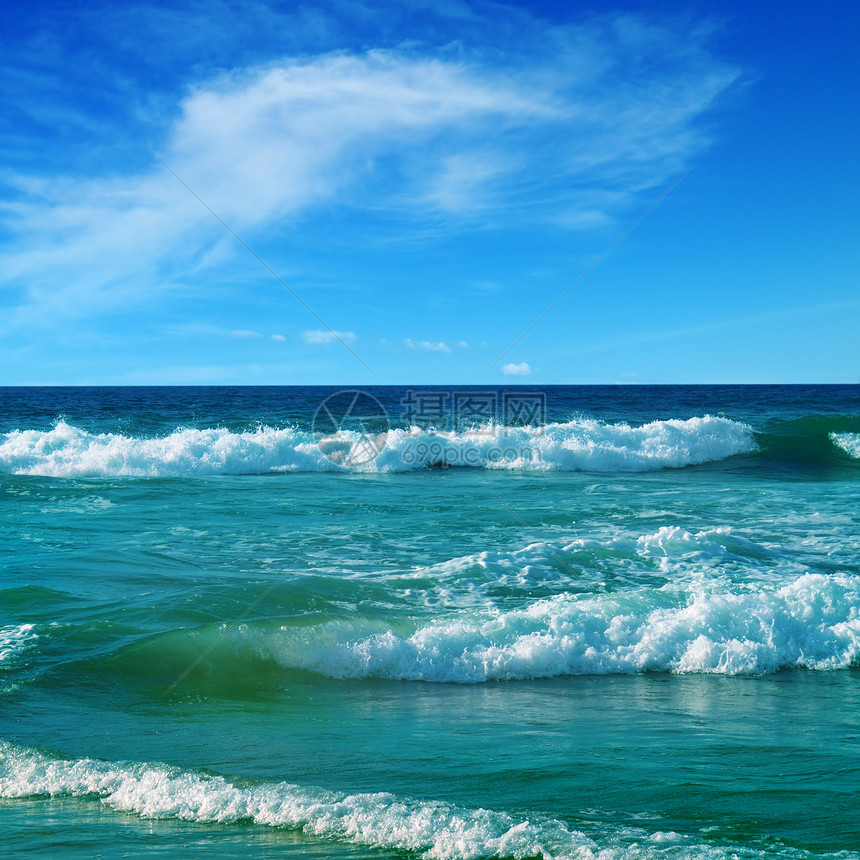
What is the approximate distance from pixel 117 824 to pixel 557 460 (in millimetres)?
17601

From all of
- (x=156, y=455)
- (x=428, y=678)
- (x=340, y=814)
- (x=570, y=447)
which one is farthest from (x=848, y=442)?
Result: (x=340, y=814)

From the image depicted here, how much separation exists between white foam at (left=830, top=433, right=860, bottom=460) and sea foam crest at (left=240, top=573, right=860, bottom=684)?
18295 mm

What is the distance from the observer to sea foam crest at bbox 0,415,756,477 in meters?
18.4

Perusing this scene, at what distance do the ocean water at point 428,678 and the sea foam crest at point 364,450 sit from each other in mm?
4934

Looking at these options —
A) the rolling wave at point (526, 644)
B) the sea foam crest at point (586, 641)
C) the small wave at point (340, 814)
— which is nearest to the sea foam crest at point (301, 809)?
the small wave at point (340, 814)

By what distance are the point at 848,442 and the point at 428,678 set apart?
74.5 feet

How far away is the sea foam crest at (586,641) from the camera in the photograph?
5863mm

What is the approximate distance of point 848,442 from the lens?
926 inches

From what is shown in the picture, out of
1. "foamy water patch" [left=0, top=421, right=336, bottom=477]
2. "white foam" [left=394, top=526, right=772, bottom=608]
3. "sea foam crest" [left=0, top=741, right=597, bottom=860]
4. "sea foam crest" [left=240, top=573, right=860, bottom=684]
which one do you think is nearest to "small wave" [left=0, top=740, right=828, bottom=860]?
"sea foam crest" [left=0, top=741, right=597, bottom=860]

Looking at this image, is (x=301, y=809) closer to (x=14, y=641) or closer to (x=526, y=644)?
(x=526, y=644)

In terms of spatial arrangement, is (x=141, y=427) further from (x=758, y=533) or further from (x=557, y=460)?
(x=758, y=533)

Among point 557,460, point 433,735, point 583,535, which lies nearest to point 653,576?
point 583,535

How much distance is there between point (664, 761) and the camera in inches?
160

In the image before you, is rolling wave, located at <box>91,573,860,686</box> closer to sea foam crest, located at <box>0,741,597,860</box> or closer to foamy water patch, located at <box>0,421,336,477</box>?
sea foam crest, located at <box>0,741,597,860</box>
